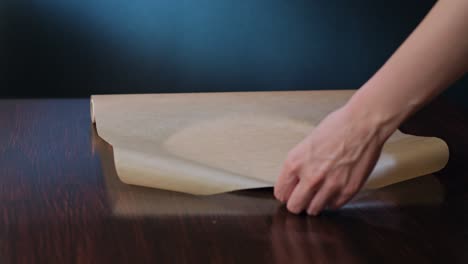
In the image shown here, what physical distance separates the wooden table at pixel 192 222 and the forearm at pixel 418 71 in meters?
0.10

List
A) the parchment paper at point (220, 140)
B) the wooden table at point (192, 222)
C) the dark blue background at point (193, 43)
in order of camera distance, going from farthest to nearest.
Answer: the dark blue background at point (193, 43)
the parchment paper at point (220, 140)
the wooden table at point (192, 222)

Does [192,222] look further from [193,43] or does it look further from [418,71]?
[193,43]

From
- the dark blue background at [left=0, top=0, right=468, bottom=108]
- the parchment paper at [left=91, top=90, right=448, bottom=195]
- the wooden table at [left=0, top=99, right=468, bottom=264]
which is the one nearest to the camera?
the wooden table at [left=0, top=99, right=468, bottom=264]

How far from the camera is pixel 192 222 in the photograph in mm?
693

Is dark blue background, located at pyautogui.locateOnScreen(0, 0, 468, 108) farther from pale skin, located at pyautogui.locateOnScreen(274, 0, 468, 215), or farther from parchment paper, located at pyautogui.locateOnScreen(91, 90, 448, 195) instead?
pale skin, located at pyautogui.locateOnScreen(274, 0, 468, 215)

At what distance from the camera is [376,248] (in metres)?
0.66

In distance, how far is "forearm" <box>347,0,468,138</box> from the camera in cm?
70

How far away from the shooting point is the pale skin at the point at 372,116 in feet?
2.30

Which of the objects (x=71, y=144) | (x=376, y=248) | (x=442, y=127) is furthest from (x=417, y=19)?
(x=376, y=248)

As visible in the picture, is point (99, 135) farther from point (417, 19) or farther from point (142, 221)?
point (417, 19)

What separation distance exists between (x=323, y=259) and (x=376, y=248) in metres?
0.06

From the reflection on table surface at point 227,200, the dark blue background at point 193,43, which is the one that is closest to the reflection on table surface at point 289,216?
the reflection on table surface at point 227,200

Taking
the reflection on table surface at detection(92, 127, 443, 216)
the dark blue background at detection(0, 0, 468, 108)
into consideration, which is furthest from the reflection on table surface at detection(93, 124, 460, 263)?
the dark blue background at detection(0, 0, 468, 108)

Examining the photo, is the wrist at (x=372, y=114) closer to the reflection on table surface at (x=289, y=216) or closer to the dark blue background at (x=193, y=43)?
the reflection on table surface at (x=289, y=216)
